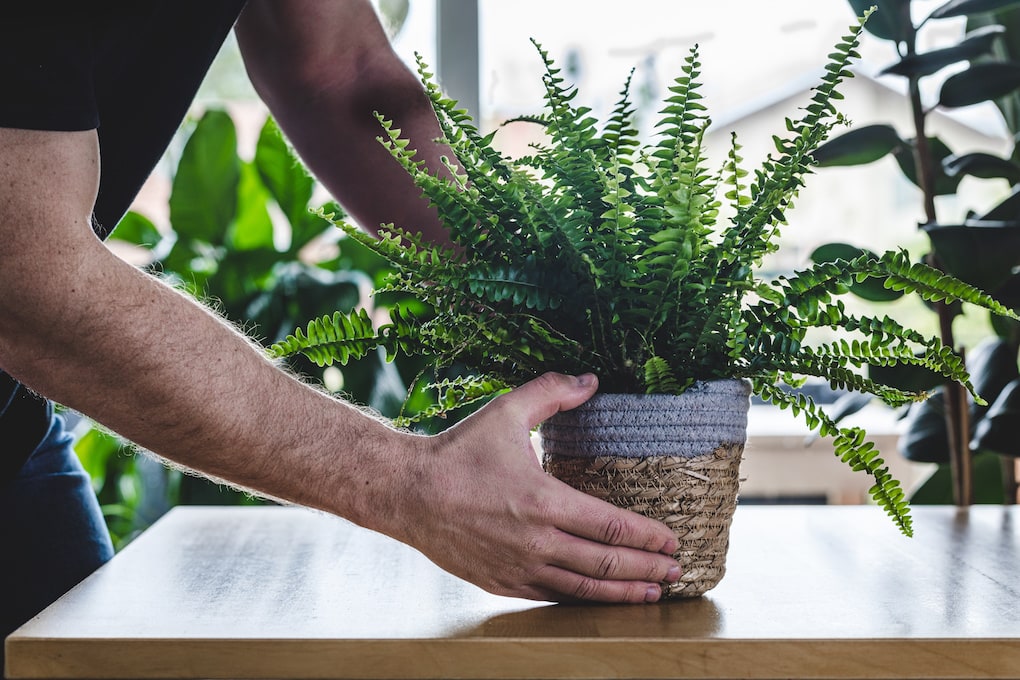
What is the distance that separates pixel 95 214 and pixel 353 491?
533mm

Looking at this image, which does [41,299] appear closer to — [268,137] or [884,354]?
[884,354]

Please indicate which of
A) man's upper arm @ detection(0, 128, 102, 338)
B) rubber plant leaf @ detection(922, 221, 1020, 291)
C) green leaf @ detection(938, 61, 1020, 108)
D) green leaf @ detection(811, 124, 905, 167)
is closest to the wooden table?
man's upper arm @ detection(0, 128, 102, 338)

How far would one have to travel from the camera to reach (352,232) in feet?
2.27

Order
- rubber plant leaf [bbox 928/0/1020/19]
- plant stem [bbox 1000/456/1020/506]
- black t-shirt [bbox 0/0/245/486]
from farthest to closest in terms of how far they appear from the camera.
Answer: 1. plant stem [bbox 1000/456/1020/506]
2. rubber plant leaf [bbox 928/0/1020/19]
3. black t-shirt [bbox 0/0/245/486]

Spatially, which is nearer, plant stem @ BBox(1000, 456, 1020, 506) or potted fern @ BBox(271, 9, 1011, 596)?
potted fern @ BBox(271, 9, 1011, 596)

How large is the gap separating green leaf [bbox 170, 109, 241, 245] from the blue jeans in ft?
3.78

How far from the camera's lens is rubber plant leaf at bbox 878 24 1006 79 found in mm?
1354

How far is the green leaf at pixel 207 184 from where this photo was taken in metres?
2.11

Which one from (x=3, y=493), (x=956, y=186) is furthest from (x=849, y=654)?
(x=956, y=186)

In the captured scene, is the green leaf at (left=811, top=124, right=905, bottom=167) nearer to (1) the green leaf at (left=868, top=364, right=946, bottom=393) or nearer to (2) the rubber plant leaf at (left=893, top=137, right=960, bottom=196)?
(2) the rubber plant leaf at (left=893, top=137, right=960, bottom=196)

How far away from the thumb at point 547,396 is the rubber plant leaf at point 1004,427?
3.04 ft

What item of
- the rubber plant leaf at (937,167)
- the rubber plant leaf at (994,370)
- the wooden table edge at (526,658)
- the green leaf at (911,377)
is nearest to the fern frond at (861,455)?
the wooden table edge at (526,658)

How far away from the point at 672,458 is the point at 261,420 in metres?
0.29

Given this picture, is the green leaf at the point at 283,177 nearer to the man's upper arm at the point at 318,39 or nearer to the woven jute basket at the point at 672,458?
the man's upper arm at the point at 318,39
